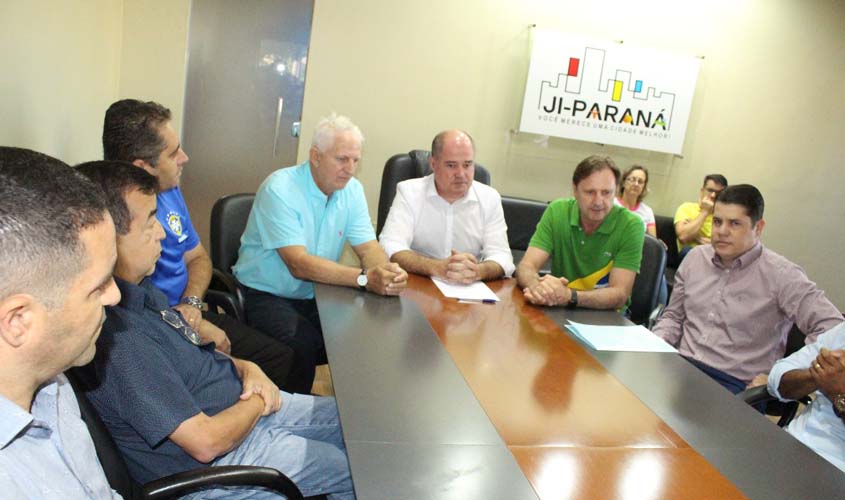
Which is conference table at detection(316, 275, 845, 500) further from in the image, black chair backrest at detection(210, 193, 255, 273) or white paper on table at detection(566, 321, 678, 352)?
black chair backrest at detection(210, 193, 255, 273)

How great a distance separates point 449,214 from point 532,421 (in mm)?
1835

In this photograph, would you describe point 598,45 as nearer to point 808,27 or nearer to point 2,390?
point 808,27

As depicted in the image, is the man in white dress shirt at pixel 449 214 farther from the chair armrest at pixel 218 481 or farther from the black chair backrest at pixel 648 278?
the chair armrest at pixel 218 481

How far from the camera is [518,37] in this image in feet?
16.1

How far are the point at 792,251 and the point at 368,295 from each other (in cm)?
476

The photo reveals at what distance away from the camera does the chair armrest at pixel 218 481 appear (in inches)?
51.0

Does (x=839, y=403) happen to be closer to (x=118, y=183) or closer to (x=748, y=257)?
(x=748, y=257)

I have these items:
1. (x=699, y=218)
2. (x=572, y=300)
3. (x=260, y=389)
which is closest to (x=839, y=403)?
(x=572, y=300)

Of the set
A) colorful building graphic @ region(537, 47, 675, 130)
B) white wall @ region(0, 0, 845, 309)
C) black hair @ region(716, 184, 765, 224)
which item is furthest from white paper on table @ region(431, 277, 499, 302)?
colorful building graphic @ region(537, 47, 675, 130)

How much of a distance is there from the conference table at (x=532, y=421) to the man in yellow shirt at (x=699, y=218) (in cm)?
320

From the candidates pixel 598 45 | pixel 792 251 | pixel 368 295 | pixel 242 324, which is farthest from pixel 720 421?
pixel 792 251

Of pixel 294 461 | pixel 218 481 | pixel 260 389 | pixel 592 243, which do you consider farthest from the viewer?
pixel 592 243

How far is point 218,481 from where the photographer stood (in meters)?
1.33

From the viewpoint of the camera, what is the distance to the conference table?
1.28 metres
